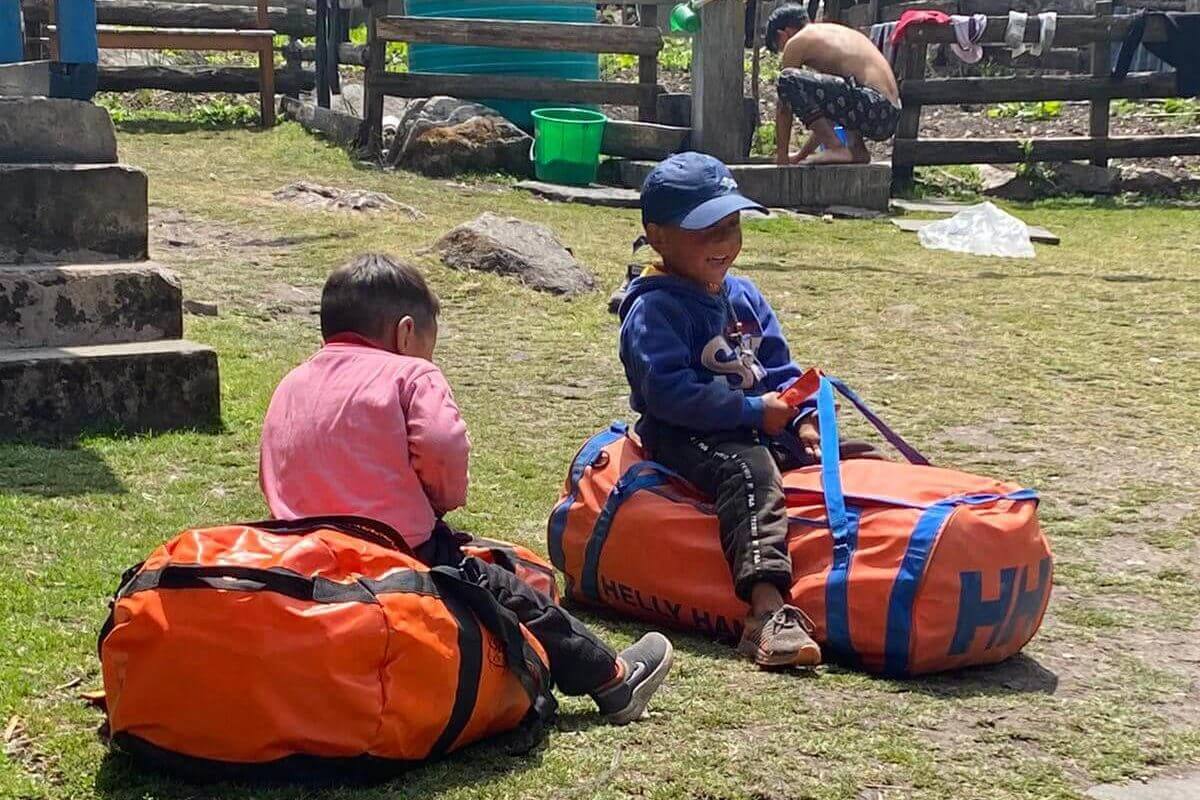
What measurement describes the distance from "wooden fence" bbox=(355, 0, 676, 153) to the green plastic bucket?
0.81 m

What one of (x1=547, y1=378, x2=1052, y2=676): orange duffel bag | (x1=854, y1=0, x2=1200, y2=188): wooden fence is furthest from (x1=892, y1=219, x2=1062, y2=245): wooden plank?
(x1=547, y1=378, x2=1052, y2=676): orange duffel bag

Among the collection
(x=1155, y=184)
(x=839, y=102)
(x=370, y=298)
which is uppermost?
(x=839, y=102)

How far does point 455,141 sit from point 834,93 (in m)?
2.70

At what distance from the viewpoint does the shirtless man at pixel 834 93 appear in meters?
11.0

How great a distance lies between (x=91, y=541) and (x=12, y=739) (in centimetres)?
116

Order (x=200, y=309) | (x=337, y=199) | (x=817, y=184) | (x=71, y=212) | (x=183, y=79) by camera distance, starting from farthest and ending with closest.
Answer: (x=183, y=79), (x=817, y=184), (x=337, y=199), (x=200, y=309), (x=71, y=212)

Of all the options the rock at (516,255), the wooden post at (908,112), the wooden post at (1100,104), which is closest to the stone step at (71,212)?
the rock at (516,255)

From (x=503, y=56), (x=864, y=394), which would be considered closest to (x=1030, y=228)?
(x=503, y=56)

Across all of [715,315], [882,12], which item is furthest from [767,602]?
[882,12]

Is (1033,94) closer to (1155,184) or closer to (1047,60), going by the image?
(1155,184)

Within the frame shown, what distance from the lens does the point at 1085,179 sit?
12523 mm

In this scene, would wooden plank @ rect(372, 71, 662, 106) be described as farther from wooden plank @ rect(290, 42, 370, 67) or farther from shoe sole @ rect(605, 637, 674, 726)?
shoe sole @ rect(605, 637, 674, 726)

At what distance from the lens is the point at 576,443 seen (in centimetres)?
534

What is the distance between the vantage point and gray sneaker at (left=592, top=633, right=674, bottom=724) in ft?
9.97
